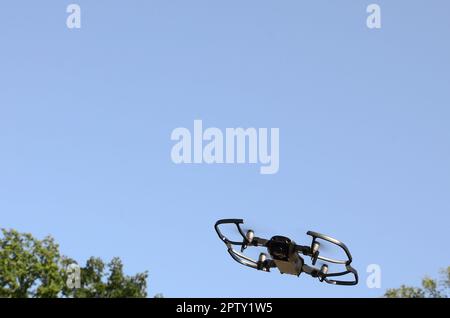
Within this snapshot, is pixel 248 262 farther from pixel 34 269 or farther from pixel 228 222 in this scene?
→ pixel 34 269

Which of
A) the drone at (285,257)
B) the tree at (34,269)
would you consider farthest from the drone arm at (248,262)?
the tree at (34,269)

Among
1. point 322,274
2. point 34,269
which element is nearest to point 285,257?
point 322,274

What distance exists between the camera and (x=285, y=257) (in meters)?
26.7

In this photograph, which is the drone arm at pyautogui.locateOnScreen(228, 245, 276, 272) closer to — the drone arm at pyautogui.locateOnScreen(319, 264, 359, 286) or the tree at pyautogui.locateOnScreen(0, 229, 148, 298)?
the drone arm at pyautogui.locateOnScreen(319, 264, 359, 286)

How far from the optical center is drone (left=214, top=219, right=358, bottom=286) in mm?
26453

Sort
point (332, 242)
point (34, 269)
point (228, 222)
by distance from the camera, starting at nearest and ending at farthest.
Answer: point (332, 242) < point (228, 222) < point (34, 269)

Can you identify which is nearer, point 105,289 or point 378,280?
point 378,280
